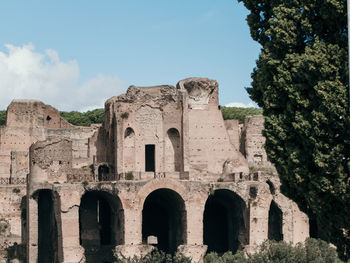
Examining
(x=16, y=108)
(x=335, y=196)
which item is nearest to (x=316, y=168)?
(x=335, y=196)

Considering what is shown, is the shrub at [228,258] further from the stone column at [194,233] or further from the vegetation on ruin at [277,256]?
the stone column at [194,233]

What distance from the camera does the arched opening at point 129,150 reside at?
45938mm

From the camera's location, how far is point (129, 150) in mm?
46312

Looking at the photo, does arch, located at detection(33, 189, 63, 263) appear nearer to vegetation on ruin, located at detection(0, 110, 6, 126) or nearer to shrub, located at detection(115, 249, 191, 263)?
shrub, located at detection(115, 249, 191, 263)

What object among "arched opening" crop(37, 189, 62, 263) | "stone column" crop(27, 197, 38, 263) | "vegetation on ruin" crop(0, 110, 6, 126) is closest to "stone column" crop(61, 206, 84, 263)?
"arched opening" crop(37, 189, 62, 263)

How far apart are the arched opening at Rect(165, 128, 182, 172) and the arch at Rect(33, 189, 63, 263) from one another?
288 inches

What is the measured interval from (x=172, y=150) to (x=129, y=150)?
2788 mm

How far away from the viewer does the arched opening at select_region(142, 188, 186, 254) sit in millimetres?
42406

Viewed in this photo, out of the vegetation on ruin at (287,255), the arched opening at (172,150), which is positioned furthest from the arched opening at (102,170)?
the vegetation on ruin at (287,255)

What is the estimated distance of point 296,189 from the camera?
21219mm

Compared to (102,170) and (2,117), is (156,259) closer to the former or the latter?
(102,170)

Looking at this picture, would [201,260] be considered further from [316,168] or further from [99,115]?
[99,115]

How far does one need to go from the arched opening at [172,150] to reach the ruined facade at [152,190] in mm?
56

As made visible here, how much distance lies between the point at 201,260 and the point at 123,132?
8.94 m
